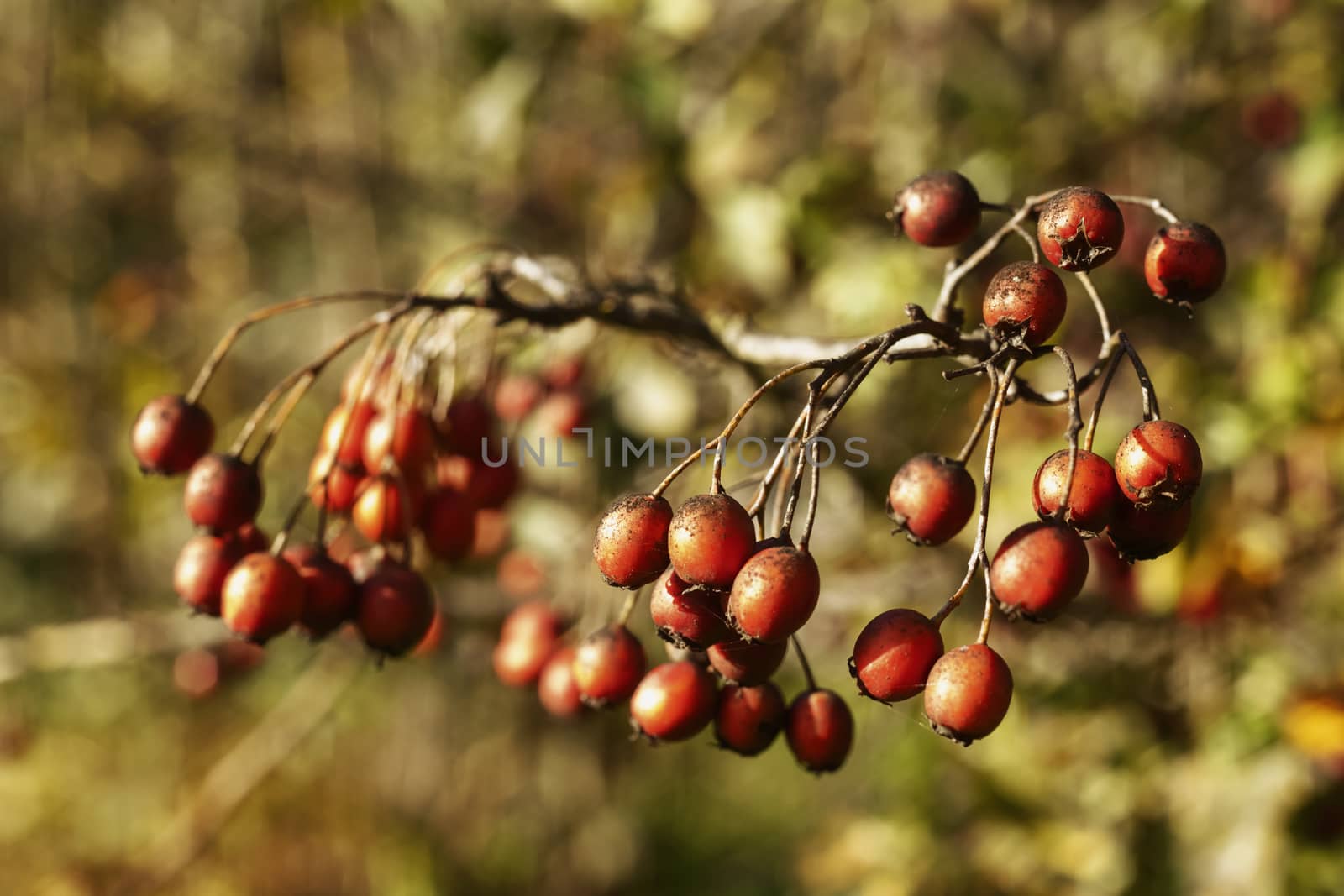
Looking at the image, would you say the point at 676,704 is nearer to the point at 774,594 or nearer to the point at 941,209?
the point at 774,594

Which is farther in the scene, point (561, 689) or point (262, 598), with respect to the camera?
point (561, 689)

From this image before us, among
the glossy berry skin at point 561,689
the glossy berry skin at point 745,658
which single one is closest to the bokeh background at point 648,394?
the glossy berry skin at point 561,689

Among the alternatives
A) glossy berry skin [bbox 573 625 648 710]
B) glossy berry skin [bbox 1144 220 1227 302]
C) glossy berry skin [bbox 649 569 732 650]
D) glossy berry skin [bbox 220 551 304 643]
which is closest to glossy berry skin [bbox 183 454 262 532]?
glossy berry skin [bbox 220 551 304 643]

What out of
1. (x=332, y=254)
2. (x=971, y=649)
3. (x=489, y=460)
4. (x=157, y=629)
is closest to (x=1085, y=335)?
(x=489, y=460)

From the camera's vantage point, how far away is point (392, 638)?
1297 millimetres

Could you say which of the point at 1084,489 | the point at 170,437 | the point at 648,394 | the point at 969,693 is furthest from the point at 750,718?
the point at 648,394

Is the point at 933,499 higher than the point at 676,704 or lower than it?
higher

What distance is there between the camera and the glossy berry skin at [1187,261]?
1053mm

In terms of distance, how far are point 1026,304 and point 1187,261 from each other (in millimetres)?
252

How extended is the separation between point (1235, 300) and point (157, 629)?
2.59m

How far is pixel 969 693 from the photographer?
0.92 m

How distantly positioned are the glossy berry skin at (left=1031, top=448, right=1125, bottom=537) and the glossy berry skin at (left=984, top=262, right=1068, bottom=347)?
12cm

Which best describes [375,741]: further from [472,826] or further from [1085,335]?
[1085,335]

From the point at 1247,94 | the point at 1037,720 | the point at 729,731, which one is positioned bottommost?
the point at 1037,720
